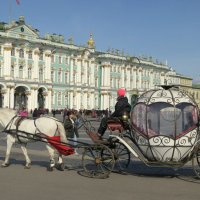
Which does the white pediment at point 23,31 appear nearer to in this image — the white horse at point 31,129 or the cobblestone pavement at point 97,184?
the white horse at point 31,129

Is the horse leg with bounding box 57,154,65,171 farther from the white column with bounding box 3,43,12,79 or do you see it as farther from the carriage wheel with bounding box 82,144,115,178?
the white column with bounding box 3,43,12,79

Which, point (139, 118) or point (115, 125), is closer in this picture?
point (139, 118)

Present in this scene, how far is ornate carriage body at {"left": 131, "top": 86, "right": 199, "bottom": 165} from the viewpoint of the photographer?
30.3 ft

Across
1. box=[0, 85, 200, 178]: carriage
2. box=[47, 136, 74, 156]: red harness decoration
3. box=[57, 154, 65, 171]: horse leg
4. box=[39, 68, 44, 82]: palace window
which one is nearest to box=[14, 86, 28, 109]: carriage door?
box=[39, 68, 44, 82]: palace window

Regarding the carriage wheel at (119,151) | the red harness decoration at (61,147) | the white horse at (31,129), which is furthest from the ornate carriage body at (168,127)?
the white horse at (31,129)

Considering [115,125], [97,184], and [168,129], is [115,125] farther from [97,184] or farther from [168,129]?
[97,184]

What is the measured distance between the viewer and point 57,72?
2820 inches

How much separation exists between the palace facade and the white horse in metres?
45.0

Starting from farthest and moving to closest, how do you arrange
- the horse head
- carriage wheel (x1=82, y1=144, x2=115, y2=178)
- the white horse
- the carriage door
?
1. the carriage door
2. the horse head
3. the white horse
4. carriage wheel (x1=82, y1=144, x2=115, y2=178)

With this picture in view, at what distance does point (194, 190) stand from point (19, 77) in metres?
56.8

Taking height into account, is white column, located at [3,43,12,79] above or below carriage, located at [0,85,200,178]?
above

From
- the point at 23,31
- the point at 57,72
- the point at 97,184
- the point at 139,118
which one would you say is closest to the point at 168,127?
the point at 139,118

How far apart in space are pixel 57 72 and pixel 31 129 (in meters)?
61.2

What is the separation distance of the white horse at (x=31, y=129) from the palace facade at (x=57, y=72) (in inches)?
1771
